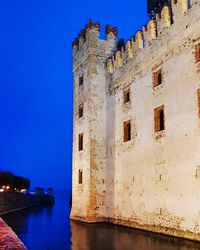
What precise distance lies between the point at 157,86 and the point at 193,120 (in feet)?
9.77

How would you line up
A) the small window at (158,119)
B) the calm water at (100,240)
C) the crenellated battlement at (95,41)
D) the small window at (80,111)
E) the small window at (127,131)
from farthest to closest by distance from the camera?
the small window at (80,111) < the crenellated battlement at (95,41) < the small window at (127,131) < the small window at (158,119) < the calm water at (100,240)

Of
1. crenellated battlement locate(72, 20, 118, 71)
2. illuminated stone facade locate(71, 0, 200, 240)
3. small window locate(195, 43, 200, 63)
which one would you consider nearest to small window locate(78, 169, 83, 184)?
illuminated stone facade locate(71, 0, 200, 240)

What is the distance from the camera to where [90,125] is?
1952 centimetres

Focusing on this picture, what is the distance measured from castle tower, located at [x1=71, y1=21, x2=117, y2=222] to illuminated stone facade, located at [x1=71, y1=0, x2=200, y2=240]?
0.06 metres

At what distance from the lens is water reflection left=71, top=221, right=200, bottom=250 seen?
447 inches

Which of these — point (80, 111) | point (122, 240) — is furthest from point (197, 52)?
point (80, 111)

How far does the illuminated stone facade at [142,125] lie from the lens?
13.0 meters

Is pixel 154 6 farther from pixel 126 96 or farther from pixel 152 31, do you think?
pixel 126 96

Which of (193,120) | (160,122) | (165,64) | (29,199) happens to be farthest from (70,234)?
(29,199)

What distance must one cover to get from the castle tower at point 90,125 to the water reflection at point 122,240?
9.75ft

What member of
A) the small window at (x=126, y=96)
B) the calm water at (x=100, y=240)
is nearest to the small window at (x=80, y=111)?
the small window at (x=126, y=96)

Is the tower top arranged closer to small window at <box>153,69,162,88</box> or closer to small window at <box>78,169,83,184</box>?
small window at <box>153,69,162,88</box>

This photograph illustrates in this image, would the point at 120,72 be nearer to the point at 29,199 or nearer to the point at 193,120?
the point at 193,120

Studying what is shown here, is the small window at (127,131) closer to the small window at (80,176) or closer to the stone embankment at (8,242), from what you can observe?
the small window at (80,176)
